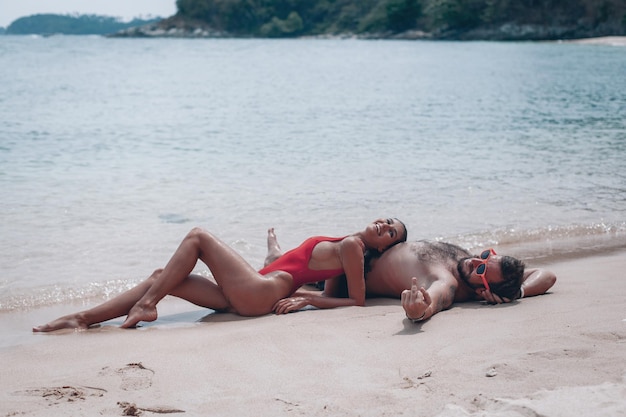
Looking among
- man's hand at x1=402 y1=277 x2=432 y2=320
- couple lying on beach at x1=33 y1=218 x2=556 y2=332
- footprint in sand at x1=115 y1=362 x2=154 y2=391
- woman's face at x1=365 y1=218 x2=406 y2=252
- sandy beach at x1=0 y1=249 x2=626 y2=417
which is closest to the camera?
sandy beach at x1=0 y1=249 x2=626 y2=417

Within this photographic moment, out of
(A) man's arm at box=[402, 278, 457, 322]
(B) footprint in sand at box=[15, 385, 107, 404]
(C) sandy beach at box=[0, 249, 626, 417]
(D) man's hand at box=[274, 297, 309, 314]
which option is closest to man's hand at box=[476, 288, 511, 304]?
(C) sandy beach at box=[0, 249, 626, 417]

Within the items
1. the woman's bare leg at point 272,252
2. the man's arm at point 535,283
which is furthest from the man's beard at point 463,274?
the woman's bare leg at point 272,252

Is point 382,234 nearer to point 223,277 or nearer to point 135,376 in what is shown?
point 223,277

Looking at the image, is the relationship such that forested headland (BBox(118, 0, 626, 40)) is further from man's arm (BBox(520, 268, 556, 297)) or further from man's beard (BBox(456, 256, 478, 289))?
man's beard (BBox(456, 256, 478, 289))

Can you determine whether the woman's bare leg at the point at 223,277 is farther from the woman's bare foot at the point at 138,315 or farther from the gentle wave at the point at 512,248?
the gentle wave at the point at 512,248

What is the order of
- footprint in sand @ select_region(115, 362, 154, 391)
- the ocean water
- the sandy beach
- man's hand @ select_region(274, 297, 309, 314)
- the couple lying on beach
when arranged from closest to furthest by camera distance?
the sandy beach
footprint in sand @ select_region(115, 362, 154, 391)
the couple lying on beach
man's hand @ select_region(274, 297, 309, 314)
the ocean water

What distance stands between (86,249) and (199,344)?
11.5 ft

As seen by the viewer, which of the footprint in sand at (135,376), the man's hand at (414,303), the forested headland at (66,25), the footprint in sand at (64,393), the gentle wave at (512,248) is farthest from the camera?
the forested headland at (66,25)

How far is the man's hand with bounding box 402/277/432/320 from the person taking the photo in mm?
4441

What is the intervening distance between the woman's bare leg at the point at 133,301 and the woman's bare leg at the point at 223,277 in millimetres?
88

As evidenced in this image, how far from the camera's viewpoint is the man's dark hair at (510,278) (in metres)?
4.97

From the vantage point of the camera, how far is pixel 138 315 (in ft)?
16.3

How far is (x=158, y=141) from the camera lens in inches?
611

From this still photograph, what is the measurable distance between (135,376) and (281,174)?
8.03 meters
